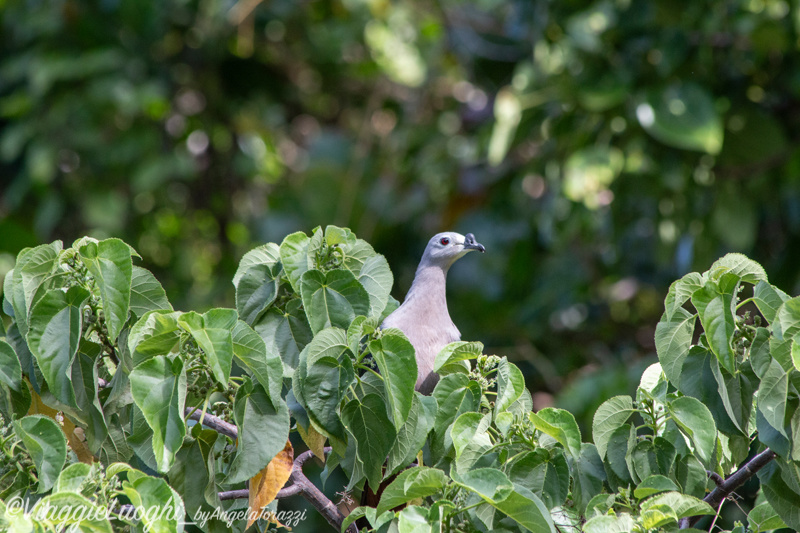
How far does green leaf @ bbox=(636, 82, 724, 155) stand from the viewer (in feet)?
13.2

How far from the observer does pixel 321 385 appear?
5.09 feet

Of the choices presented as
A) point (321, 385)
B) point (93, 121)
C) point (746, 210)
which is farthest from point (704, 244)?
point (93, 121)

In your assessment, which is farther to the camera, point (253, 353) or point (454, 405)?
point (454, 405)

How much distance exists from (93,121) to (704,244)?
389cm

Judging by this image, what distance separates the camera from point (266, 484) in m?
1.59

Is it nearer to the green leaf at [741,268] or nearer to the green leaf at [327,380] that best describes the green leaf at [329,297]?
the green leaf at [327,380]

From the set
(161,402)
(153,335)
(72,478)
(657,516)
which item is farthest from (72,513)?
(657,516)

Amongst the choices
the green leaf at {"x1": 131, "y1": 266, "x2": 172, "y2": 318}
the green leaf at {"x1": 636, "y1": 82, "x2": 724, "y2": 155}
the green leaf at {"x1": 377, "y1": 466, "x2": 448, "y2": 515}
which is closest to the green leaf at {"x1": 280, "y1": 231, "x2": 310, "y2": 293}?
the green leaf at {"x1": 131, "y1": 266, "x2": 172, "y2": 318}

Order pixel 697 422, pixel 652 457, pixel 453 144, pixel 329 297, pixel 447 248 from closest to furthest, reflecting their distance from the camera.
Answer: pixel 697 422 → pixel 652 457 → pixel 329 297 → pixel 447 248 → pixel 453 144

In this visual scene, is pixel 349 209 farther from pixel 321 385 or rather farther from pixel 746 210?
pixel 321 385

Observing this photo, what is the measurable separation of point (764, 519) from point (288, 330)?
0.99 metres

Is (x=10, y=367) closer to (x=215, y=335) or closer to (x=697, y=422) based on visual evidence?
(x=215, y=335)

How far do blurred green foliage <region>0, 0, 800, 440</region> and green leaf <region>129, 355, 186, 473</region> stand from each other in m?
3.20

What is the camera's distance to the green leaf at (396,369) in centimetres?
148
